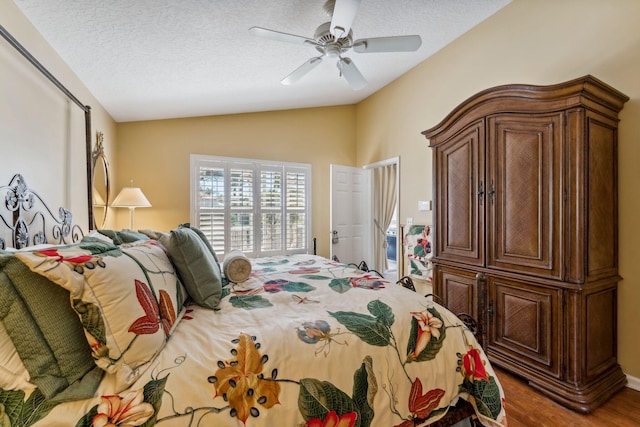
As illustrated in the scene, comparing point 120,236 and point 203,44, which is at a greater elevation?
point 203,44

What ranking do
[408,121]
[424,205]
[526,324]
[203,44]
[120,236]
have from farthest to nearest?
[408,121], [424,205], [203,44], [526,324], [120,236]

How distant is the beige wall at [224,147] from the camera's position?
142 inches

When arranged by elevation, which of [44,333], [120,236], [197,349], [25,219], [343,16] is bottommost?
[197,349]

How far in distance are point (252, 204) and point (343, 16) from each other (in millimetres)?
2872

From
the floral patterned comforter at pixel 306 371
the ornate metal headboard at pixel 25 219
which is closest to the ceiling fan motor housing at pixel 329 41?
the floral patterned comforter at pixel 306 371

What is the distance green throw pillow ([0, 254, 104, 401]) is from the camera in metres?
0.84

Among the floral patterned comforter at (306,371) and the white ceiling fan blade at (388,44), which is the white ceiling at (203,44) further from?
the floral patterned comforter at (306,371)

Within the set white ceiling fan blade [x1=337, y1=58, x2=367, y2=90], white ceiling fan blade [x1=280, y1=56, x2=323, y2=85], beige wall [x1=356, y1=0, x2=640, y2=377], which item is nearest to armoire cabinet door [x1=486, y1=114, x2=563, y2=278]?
beige wall [x1=356, y1=0, x2=640, y2=377]

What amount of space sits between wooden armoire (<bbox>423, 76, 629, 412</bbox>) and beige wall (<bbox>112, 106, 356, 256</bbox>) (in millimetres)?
2501

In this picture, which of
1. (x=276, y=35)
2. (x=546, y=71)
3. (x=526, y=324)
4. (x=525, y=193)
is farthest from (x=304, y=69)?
(x=526, y=324)

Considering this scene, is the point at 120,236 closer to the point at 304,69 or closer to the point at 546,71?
the point at 304,69

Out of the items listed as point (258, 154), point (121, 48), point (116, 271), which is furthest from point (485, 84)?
point (116, 271)

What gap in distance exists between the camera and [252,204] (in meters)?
4.20

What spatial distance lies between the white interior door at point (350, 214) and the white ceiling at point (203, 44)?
138cm
